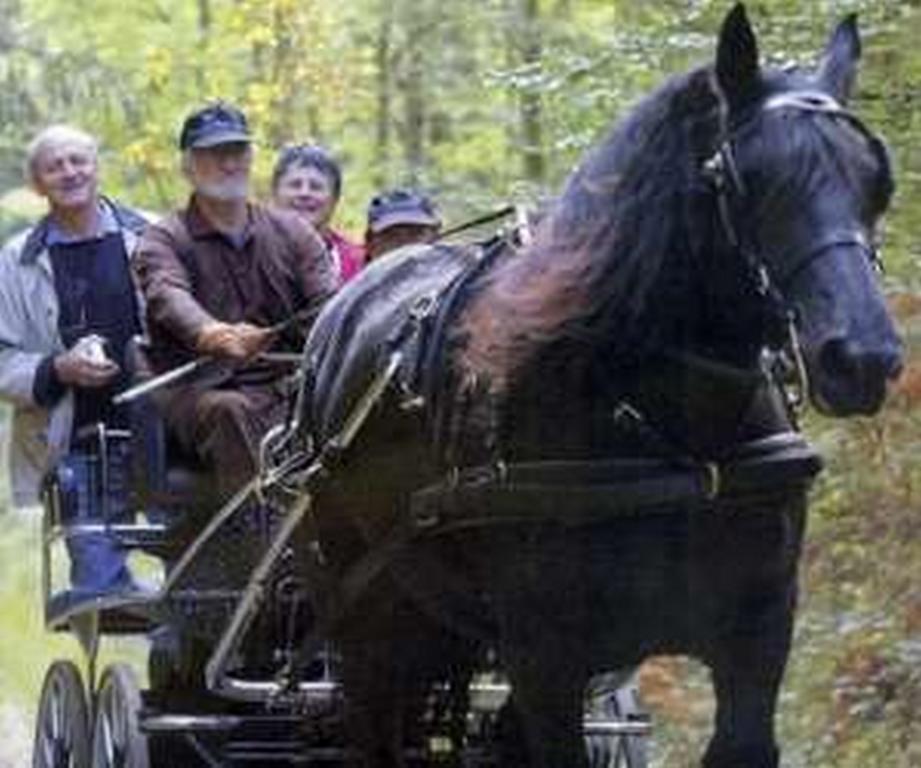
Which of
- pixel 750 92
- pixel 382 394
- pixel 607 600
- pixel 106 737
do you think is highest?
pixel 750 92

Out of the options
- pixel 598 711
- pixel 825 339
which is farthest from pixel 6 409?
pixel 825 339

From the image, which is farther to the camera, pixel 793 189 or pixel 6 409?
pixel 6 409

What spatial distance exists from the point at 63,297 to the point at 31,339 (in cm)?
17

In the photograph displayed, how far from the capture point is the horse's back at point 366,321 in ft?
19.3

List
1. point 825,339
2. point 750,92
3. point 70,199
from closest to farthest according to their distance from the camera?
point 825,339, point 750,92, point 70,199

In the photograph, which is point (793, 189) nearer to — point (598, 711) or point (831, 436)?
point (598, 711)

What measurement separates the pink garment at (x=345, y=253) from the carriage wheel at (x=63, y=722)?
1583 mm

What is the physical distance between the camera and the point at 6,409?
18.5 m

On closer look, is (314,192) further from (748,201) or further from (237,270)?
(748,201)

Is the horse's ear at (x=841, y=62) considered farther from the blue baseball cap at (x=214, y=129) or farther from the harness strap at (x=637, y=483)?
the blue baseball cap at (x=214, y=129)

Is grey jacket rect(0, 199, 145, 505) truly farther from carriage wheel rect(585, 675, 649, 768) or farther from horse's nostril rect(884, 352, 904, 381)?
horse's nostril rect(884, 352, 904, 381)

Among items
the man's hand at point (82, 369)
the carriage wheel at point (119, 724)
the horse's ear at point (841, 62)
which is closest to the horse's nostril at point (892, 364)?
the horse's ear at point (841, 62)

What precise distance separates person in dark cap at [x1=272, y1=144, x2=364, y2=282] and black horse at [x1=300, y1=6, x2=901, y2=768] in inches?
104

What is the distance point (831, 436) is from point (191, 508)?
8.71ft
